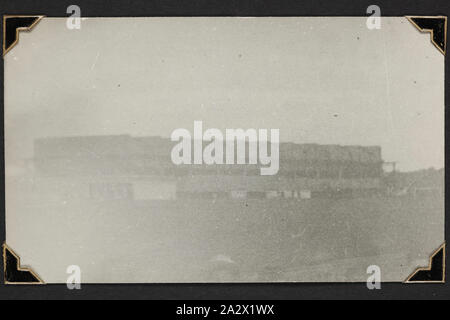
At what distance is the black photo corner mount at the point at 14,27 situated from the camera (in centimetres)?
104

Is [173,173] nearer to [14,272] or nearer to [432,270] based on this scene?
[14,272]

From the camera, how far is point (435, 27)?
104 centimetres

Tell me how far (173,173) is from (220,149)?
18cm

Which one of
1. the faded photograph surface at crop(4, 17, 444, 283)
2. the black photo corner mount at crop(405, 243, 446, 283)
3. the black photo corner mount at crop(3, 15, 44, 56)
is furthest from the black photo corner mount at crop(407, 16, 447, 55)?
the black photo corner mount at crop(3, 15, 44, 56)

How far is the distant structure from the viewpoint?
1012 mm

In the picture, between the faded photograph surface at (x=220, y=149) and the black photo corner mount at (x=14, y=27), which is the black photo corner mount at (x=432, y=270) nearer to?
the faded photograph surface at (x=220, y=149)

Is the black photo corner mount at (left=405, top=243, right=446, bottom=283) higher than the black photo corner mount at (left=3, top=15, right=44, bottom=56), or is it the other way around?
the black photo corner mount at (left=3, top=15, right=44, bottom=56)

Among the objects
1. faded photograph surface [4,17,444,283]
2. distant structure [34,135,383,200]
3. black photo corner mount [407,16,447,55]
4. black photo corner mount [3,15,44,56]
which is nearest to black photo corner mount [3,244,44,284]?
faded photograph surface [4,17,444,283]

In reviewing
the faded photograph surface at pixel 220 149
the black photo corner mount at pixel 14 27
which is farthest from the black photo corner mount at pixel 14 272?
the black photo corner mount at pixel 14 27

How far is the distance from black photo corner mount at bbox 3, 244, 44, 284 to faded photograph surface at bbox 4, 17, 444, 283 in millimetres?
30

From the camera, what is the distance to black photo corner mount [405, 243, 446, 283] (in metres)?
1.04

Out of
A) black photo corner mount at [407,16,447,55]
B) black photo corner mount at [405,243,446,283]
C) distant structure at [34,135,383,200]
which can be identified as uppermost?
black photo corner mount at [407,16,447,55]

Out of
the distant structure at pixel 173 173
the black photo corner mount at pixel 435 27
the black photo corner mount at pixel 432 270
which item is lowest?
the black photo corner mount at pixel 432 270

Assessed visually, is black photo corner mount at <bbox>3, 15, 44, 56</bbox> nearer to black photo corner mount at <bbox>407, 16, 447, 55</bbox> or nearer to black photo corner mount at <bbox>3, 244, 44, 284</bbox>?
black photo corner mount at <bbox>3, 244, 44, 284</bbox>
